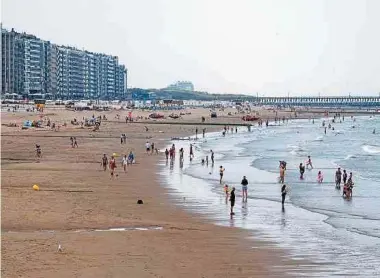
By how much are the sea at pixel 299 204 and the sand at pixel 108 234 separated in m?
0.88

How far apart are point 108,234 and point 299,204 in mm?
10539

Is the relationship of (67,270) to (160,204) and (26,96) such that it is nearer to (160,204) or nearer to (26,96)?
(160,204)

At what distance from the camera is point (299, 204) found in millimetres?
26656

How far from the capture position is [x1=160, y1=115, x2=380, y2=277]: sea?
17.1 meters

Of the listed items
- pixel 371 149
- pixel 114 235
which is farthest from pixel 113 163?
pixel 371 149

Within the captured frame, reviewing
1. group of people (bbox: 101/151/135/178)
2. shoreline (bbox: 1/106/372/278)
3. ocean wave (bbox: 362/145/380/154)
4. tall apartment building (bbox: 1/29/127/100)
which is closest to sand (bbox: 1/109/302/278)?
shoreline (bbox: 1/106/372/278)

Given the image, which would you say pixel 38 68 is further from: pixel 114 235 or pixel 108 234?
pixel 114 235

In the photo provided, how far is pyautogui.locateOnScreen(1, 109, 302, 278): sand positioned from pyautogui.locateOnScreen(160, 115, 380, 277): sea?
0.88 m

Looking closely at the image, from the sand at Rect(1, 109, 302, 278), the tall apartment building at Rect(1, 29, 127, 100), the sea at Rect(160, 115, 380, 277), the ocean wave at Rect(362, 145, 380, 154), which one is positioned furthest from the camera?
the tall apartment building at Rect(1, 29, 127, 100)

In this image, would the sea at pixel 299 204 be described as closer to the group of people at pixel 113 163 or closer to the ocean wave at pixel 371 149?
the group of people at pixel 113 163

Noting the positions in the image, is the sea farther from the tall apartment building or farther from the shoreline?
the tall apartment building

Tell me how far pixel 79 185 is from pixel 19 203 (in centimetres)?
647

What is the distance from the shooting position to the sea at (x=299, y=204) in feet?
56.2

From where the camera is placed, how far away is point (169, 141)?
6053 centimetres
